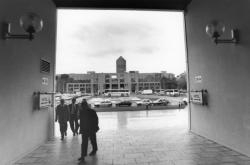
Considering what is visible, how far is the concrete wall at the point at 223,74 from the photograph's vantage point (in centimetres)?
342

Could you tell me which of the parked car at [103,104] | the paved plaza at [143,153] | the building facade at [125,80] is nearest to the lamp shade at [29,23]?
the paved plaza at [143,153]

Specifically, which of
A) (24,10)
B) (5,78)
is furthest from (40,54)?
(5,78)

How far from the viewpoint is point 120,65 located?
3438cm

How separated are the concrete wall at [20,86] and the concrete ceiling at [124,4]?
849 millimetres

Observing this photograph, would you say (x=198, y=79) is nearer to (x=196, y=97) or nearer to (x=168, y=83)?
(x=196, y=97)

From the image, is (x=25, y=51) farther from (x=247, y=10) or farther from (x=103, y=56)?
(x=103, y=56)

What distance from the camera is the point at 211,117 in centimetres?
465

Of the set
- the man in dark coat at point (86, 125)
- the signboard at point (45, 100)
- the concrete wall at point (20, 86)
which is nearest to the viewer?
the concrete wall at point (20, 86)

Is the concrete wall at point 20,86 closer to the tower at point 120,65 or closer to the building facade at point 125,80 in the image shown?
the building facade at point 125,80

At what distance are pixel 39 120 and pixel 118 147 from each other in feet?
7.80

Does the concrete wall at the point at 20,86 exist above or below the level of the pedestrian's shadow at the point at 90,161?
above

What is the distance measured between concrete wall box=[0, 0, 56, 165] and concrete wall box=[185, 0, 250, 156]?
195 inches

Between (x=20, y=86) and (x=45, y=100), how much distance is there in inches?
46.7

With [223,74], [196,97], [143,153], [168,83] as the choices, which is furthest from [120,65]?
[143,153]
